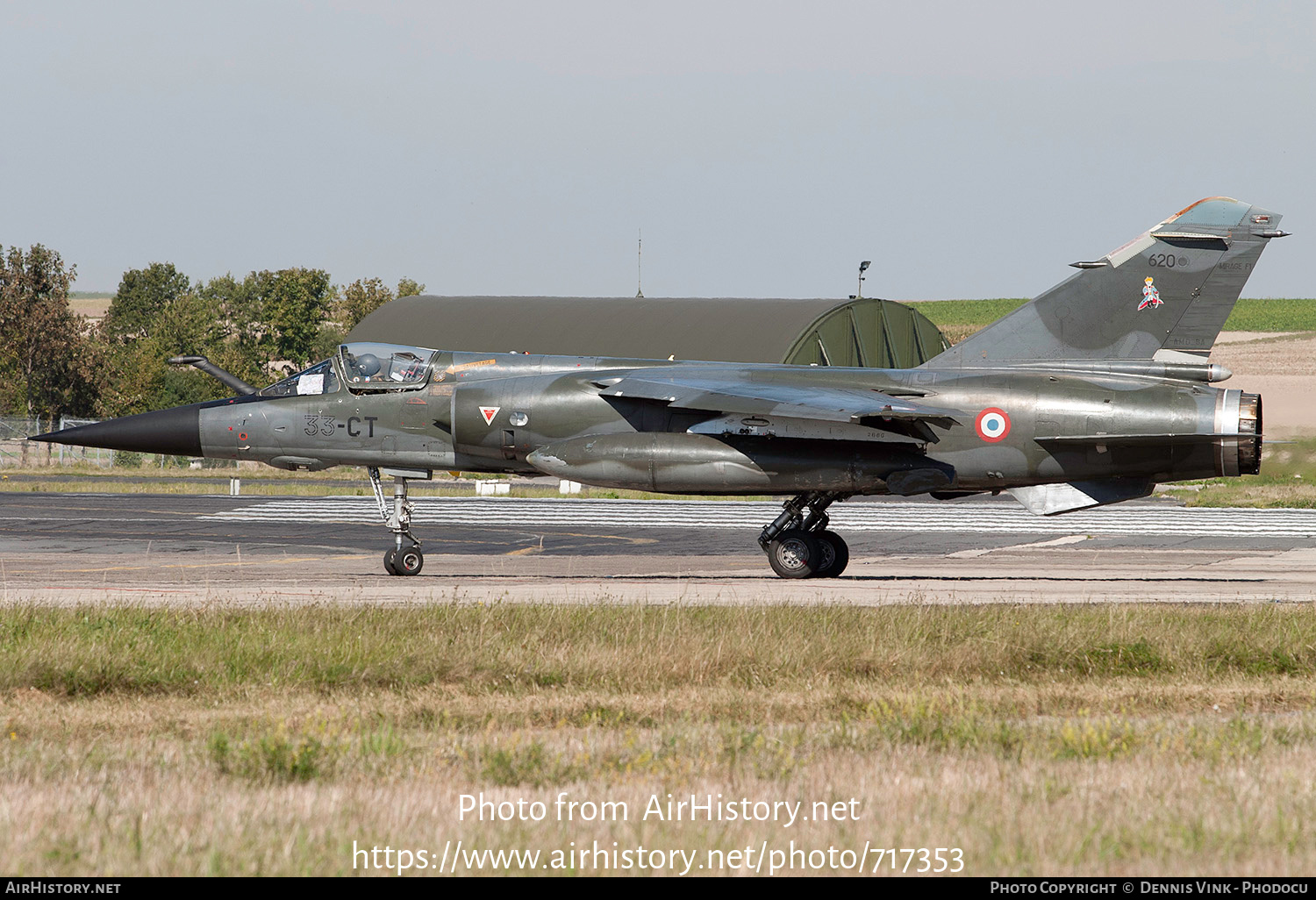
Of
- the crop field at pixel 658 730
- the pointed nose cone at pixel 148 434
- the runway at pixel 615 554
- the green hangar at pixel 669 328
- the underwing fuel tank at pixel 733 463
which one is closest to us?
the crop field at pixel 658 730

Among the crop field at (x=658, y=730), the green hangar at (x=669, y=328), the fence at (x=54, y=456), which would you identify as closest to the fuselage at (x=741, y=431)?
the crop field at (x=658, y=730)

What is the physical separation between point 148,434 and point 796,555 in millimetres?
10125

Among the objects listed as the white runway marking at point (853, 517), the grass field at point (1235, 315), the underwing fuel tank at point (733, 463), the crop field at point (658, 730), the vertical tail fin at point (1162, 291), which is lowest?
the white runway marking at point (853, 517)

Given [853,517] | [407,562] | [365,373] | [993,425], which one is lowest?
[853,517]

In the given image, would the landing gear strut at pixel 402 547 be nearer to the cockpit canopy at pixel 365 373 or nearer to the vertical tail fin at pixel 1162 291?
the cockpit canopy at pixel 365 373

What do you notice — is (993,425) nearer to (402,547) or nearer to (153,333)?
(402,547)

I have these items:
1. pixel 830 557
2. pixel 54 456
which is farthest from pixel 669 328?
pixel 830 557

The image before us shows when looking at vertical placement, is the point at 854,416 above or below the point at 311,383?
below

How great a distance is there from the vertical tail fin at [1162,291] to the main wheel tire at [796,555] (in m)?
4.20

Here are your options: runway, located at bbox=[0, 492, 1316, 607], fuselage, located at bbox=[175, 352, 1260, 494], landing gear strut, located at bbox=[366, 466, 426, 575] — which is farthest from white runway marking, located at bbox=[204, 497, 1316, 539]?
landing gear strut, located at bbox=[366, 466, 426, 575]

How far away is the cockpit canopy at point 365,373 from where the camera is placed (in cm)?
1955

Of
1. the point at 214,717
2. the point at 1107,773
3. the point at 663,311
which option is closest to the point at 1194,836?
the point at 1107,773

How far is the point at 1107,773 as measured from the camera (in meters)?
6.50

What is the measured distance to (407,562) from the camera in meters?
18.7
